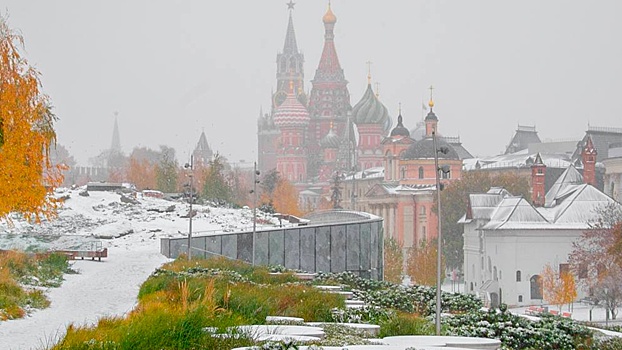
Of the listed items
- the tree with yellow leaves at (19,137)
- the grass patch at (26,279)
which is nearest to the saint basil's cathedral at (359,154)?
the grass patch at (26,279)

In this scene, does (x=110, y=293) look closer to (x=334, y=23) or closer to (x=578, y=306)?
(x=578, y=306)

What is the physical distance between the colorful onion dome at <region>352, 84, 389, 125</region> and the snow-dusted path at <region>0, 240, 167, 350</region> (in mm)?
127868

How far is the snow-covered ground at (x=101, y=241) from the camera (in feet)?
60.7

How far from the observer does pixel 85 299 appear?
23.4 m

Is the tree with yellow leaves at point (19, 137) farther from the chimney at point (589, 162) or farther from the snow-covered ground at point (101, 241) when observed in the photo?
the chimney at point (589, 162)

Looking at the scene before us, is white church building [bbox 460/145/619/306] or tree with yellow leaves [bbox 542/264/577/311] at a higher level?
white church building [bbox 460/145/619/306]

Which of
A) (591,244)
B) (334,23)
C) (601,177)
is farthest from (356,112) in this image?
(591,244)

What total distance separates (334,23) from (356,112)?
3027 centimetres

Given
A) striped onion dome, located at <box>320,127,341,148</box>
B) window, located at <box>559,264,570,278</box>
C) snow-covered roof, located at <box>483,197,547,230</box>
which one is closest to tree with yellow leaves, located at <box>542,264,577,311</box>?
window, located at <box>559,264,570,278</box>

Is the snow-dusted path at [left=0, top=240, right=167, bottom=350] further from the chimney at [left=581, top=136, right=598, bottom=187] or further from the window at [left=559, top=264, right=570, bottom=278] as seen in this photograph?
the chimney at [left=581, top=136, right=598, bottom=187]

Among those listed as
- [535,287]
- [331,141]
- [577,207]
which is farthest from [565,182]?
[331,141]

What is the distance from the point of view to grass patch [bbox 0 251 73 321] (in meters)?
19.9

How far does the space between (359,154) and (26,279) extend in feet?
474

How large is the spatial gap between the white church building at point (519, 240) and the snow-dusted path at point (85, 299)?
41.8m
